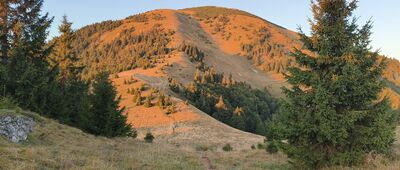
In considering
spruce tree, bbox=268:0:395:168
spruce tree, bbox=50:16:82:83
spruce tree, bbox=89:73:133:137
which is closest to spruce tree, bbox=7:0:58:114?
spruce tree, bbox=89:73:133:137

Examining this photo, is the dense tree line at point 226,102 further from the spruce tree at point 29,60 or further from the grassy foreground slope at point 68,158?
the grassy foreground slope at point 68,158

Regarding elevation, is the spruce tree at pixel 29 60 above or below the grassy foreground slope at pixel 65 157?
above

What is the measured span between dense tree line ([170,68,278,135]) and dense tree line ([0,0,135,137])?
64.5 meters

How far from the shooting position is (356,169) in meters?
14.0

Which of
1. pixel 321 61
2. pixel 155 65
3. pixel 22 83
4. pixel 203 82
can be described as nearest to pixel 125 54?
pixel 155 65

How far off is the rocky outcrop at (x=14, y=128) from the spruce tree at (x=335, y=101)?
12151mm

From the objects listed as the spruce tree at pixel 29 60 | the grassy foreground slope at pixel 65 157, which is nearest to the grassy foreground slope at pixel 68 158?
the grassy foreground slope at pixel 65 157

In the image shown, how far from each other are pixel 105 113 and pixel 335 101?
20.6m

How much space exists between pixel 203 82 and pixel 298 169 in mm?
109498

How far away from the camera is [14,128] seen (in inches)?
689

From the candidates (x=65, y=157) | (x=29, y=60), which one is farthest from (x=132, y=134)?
(x=65, y=157)

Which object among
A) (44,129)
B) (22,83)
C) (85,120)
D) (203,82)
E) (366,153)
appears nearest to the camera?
(366,153)

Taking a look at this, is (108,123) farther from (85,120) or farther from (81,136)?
Answer: (81,136)

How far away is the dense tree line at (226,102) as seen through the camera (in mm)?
97375
